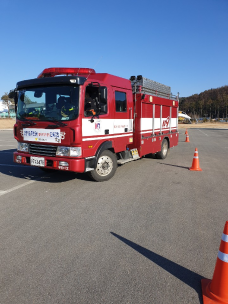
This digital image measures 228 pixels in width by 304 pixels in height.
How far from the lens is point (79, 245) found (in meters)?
3.39

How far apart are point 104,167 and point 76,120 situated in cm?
170

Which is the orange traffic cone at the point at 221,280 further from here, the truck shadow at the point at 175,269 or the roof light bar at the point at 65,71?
the roof light bar at the point at 65,71

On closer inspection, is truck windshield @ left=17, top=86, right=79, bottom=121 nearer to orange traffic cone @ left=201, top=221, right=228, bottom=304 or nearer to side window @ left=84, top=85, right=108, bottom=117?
side window @ left=84, top=85, right=108, bottom=117

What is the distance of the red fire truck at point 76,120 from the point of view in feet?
18.4

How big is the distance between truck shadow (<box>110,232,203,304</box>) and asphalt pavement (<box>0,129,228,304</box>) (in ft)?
0.03

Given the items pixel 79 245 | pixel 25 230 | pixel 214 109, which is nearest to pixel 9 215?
pixel 25 230

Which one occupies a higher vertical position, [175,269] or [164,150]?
[164,150]

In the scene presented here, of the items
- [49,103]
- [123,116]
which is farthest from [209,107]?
[49,103]

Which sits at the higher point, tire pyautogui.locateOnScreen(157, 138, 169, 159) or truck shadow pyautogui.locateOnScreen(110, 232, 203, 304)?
tire pyautogui.locateOnScreen(157, 138, 169, 159)

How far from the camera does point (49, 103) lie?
5.86 metres

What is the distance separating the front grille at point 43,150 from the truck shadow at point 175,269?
3217mm

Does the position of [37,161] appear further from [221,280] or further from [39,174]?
[221,280]

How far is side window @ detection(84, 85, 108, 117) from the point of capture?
570cm

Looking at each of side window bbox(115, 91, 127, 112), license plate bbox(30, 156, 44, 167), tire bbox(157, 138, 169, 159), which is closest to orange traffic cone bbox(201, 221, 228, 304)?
Result: license plate bbox(30, 156, 44, 167)
